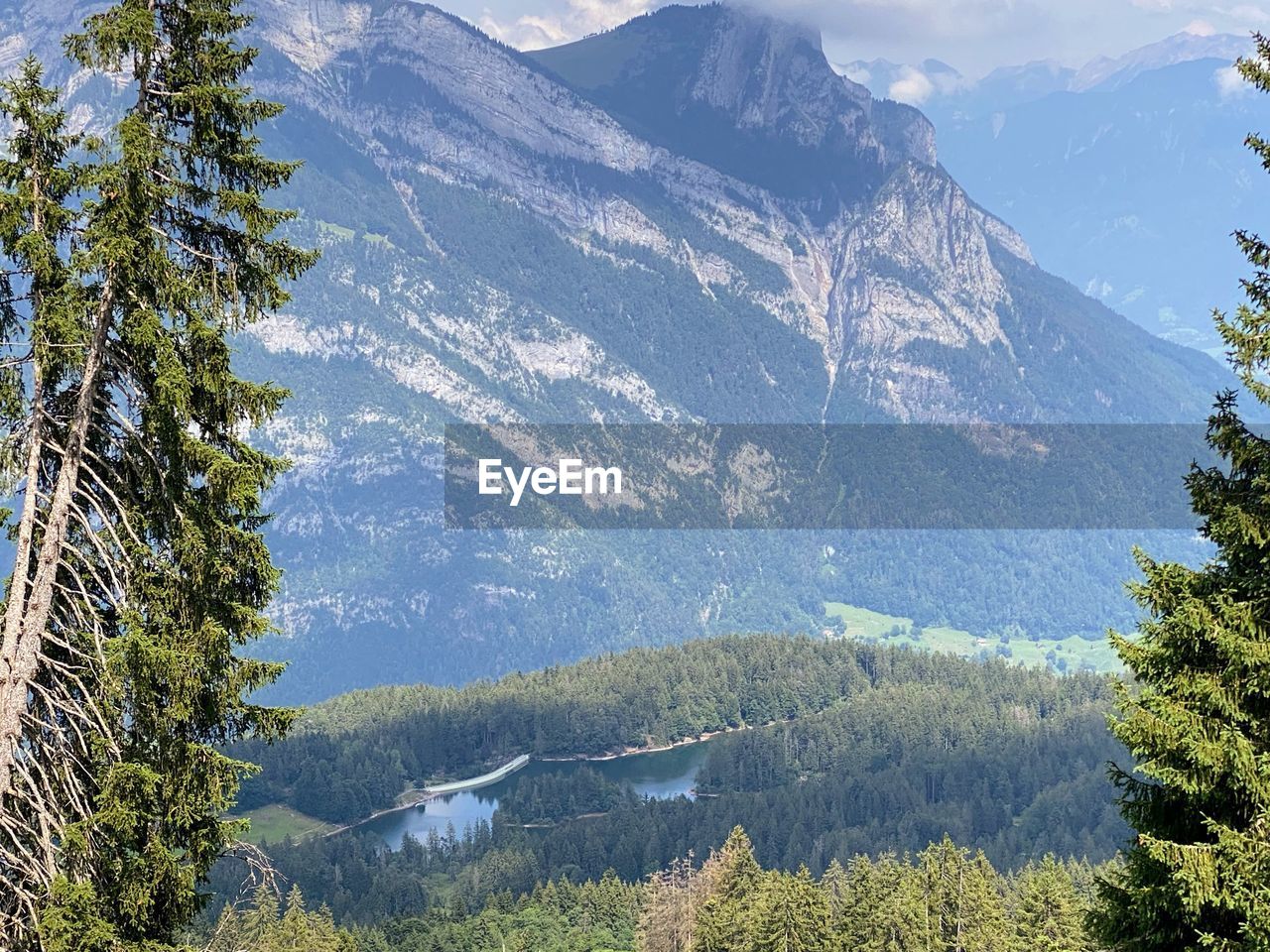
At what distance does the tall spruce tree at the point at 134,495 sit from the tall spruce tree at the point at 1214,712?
13434 mm

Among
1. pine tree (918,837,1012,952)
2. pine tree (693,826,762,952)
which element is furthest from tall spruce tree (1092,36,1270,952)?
pine tree (693,826,762,952)

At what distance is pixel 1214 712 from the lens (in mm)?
23938

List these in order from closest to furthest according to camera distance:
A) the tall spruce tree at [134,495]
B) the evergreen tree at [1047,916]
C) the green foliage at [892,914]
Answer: the tall spruce tree at [134,495] → the evergreen tree at [1047,916] → the green foliage at [892,914]

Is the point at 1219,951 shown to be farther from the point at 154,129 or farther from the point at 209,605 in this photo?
the point at 154,129

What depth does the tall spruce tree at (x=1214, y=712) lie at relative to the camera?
901 inches

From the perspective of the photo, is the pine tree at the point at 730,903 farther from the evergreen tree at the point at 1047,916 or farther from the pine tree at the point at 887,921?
the evergreen tree at the point at 1047,916

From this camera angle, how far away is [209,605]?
84.6 ft

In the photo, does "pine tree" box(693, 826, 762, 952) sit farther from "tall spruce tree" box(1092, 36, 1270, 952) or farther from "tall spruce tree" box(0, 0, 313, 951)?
"tall spruce tree" box(0, 0, 313, 951)

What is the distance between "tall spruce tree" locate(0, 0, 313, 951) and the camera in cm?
2488

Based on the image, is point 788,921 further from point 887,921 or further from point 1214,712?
point 1214,712

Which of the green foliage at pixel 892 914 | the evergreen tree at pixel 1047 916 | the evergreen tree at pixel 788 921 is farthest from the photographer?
the evergreen tree at pixel 788 921

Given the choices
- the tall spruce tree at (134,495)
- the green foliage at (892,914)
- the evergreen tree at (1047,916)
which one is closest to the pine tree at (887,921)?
the green foliage at (892,914)

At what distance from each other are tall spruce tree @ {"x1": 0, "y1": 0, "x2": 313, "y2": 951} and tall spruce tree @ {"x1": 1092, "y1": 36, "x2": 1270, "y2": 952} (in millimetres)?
13434

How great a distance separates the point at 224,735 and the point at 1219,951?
1520cm
